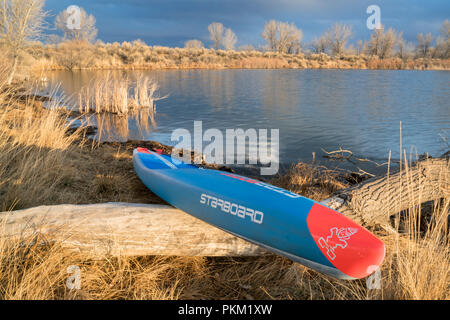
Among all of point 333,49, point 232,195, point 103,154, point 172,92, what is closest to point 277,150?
point 103,154

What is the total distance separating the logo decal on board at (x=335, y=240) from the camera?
2.32m

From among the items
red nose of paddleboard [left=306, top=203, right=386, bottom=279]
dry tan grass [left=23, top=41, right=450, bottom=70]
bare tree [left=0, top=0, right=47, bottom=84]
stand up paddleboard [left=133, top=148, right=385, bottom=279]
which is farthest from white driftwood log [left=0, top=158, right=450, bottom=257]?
dry tan grass [left=23, top=41, right=450, bottom=70]

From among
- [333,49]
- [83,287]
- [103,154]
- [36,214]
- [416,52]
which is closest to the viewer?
[83,287]

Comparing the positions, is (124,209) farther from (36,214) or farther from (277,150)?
(277,150)

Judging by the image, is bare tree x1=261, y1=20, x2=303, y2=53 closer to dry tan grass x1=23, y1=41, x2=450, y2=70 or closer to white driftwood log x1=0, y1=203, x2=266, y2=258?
dry tan grass x1=23, y1=41, x2=450, y2=70

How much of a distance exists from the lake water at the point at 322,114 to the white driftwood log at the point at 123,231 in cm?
334

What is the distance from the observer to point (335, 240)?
2.36 metres

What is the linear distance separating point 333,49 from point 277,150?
43.4m

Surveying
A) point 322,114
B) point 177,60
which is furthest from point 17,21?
point 177,60

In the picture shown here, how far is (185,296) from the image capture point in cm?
227

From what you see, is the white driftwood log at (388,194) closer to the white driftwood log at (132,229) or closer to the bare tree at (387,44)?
the white driftwood log at (132,229)

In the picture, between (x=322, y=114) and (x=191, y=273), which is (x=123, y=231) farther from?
(x=322, y=114)

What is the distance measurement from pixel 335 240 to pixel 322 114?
29.5 ft

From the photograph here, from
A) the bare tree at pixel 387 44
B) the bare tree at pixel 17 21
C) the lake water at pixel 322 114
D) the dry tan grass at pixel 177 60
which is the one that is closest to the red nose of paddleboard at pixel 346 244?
the lake water at pixel 322 114
